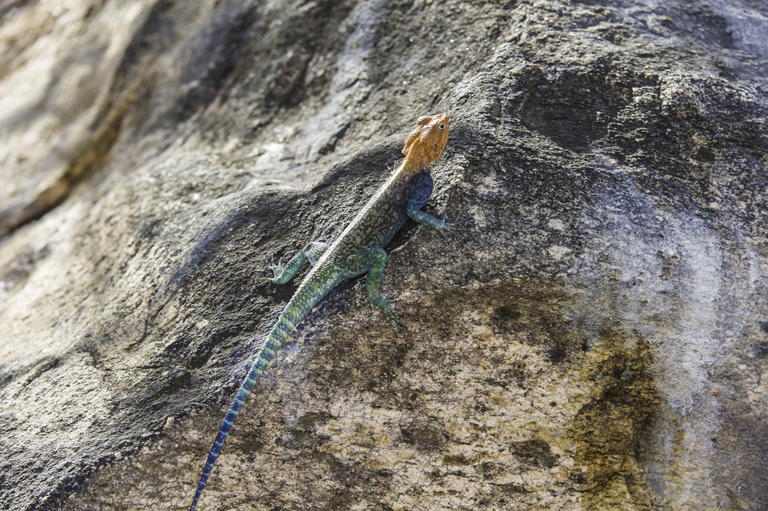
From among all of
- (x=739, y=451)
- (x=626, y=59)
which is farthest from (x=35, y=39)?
(x=739, y=451)

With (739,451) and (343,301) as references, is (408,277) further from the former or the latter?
(739,451)

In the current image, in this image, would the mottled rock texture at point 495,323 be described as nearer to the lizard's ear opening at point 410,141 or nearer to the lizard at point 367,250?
the lizard at point 367,250

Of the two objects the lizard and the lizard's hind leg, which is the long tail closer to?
the lizard

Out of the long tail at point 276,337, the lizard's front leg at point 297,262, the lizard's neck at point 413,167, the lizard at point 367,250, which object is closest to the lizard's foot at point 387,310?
the lizard at point 367,250

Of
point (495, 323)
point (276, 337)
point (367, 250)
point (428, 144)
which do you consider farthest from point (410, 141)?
point (276, 337)

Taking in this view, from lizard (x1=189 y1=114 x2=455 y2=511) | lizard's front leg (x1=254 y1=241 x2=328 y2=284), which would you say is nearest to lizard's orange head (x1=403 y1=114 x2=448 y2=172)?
lizard (x1=189 y1=114 x2=455 y2=511)

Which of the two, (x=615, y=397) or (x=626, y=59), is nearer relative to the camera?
(x=615, y=397)
